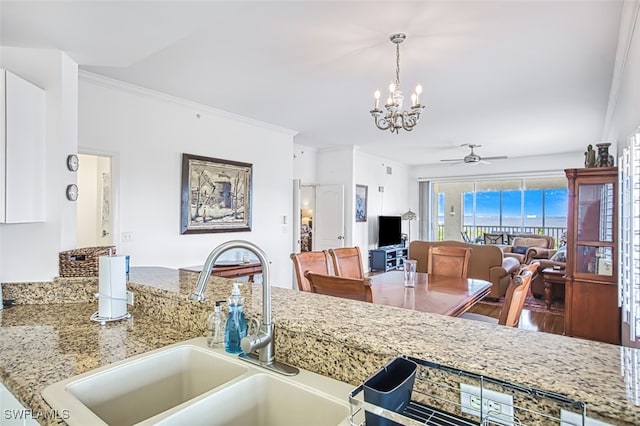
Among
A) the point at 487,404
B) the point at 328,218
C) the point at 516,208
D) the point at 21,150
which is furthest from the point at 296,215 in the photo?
the point at 516,208

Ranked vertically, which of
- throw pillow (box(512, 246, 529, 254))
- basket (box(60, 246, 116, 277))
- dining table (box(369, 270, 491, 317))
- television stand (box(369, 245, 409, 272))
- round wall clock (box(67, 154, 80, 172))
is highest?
round wall clock (box(67, 154, 80, 172))

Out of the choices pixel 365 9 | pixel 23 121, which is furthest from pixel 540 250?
pixel 23 121

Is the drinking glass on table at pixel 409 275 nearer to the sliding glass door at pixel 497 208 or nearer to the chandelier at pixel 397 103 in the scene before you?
the chandelier at pixel 397 103

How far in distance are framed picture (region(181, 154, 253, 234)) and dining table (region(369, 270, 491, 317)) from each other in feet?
7.39

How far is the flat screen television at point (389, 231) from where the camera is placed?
26.6 ft

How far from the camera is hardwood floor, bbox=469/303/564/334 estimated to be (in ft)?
14.4

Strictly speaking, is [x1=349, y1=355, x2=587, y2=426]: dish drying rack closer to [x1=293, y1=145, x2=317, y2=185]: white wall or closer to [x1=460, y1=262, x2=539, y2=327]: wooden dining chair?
[x1=460, y1=262, x2=539, y2=327]: wooden dining chair

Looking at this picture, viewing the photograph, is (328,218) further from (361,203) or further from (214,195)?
(214,195)

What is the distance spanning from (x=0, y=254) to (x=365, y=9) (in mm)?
2677

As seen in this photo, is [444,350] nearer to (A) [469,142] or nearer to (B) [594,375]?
(B) [594,375]

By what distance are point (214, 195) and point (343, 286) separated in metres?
2.80

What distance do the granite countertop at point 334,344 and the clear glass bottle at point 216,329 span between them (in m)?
0.11

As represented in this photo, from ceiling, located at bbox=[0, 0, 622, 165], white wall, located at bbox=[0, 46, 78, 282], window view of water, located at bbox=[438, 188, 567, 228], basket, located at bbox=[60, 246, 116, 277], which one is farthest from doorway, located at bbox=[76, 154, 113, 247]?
window view of water, located at bbox=[438, 188, 567, 228]

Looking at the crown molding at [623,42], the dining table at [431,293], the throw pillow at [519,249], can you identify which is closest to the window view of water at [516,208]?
the throw pillow at [519,249]
